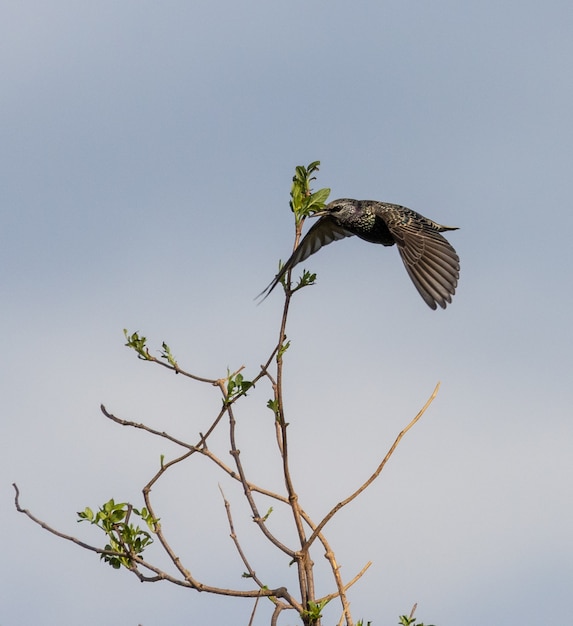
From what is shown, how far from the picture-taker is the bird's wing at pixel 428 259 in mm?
8953

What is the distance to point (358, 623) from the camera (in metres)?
4.16

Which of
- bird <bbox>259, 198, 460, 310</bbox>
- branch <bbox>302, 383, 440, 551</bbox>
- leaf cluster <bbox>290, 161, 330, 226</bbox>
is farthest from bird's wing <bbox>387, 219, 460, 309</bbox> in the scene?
branch <bbox>302, 383, 440, 551</bbox>

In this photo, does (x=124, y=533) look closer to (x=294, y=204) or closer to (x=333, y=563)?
(x=333, y=563)

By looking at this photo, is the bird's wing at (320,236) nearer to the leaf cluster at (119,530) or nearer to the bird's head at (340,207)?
the bird's head at (340,207)

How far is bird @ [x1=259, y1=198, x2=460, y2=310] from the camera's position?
9250 mm

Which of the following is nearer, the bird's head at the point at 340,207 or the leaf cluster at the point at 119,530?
the leaf cluster at the point at 119,530

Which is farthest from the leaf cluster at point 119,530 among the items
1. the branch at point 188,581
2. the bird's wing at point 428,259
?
the bird's wing at point 428,259

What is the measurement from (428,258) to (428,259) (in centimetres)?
3

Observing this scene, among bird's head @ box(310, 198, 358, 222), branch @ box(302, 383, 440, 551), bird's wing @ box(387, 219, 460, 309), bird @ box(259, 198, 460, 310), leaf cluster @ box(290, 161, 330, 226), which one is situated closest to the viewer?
branch @ box(302, 383, 440, 551)

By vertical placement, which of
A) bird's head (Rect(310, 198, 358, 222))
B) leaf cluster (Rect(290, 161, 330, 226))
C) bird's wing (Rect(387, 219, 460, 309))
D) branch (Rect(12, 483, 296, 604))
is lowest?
branch (Rect(12, 483, 296, 604))

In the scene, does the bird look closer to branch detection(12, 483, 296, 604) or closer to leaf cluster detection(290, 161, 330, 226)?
leaf cluster detection(290, 161, 330, 226)

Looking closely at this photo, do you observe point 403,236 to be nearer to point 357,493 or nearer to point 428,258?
point 428,258

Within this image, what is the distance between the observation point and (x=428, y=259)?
32.3ft

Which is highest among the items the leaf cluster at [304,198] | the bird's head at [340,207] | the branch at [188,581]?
the bird's head at [340,207]
